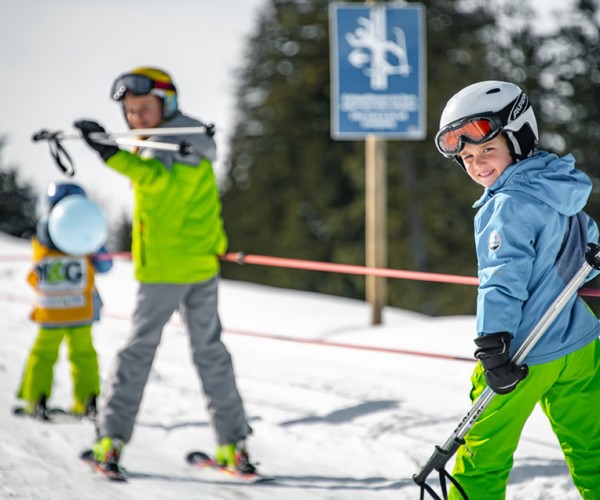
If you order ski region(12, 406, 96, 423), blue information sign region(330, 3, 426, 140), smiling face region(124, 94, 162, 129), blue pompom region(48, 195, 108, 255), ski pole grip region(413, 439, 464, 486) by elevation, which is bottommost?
ski region(12, 406, 96, 423)

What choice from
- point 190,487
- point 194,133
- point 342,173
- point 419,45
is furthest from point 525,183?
point 342,173

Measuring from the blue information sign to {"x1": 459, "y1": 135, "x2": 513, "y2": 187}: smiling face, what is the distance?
19.1ft

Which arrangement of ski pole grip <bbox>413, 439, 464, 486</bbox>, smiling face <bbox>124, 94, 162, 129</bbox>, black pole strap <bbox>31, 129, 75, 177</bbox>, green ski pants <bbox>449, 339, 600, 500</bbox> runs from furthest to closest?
black pole strap <bbox>31, 129, 75, 177</bbox> < smiling face <bbox>124, 94, 162, 129</bbox> < ski pole grip <bbox>413, 439, 464, 486</bbox> < green ski pants <bbox>449, 339, 600, 500</bbox>

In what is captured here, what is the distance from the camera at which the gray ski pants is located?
14.9 ft

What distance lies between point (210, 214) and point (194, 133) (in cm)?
43

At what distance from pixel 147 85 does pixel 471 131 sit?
1.93 meters

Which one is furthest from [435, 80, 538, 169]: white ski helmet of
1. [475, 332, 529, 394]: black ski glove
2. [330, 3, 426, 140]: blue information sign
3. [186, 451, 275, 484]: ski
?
[330, 3, 426, 140]: blue information sign

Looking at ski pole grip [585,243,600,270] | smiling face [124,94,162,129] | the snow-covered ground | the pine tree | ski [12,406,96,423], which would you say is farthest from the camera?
the pine tree

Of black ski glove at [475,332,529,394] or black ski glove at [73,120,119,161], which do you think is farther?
black ski glove at [73,120,119,161]

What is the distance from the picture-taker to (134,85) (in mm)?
4441

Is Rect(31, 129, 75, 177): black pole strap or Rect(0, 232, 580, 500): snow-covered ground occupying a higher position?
Rect(31, 129, 75, 177): black pole strap

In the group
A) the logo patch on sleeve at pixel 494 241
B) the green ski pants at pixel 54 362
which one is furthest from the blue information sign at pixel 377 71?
the logo patch on sleeve at pixel 494 241

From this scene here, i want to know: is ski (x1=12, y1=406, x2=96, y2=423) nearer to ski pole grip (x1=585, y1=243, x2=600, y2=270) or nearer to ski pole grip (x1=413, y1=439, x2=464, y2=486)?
ski pole grip (x1=413, y1=439, x2=464, y2=486)

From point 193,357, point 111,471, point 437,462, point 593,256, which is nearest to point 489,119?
point 593,256
